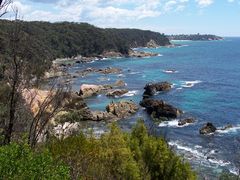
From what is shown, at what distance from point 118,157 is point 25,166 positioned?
20991 millimetres

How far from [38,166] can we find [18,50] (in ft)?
35.7

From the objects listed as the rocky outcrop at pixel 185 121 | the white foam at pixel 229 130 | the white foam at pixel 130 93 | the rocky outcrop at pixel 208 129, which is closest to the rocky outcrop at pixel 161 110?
the rocky outcrop at pixel 185 121

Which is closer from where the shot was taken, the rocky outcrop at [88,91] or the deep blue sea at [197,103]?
the deep blue sea at [197,103]

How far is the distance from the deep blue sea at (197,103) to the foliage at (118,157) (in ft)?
33.2

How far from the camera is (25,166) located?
16.0m

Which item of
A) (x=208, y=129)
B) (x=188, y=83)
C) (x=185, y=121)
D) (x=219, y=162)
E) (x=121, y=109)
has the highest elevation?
(x=121, y=109)

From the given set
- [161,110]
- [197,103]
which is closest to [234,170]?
[161,110]

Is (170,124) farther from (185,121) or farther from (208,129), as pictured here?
(208,129)

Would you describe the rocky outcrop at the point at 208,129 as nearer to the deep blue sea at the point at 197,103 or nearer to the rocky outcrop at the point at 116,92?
the deep blue sea at the point at 197,103

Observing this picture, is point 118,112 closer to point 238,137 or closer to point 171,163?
point 238,137

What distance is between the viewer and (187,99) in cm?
9425

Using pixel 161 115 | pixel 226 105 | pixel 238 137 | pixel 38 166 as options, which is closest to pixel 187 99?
pixel 226 105

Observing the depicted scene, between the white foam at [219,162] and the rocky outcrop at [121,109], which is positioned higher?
the rocky outcrop at [121,109]

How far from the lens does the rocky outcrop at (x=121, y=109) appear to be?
79838 mm
